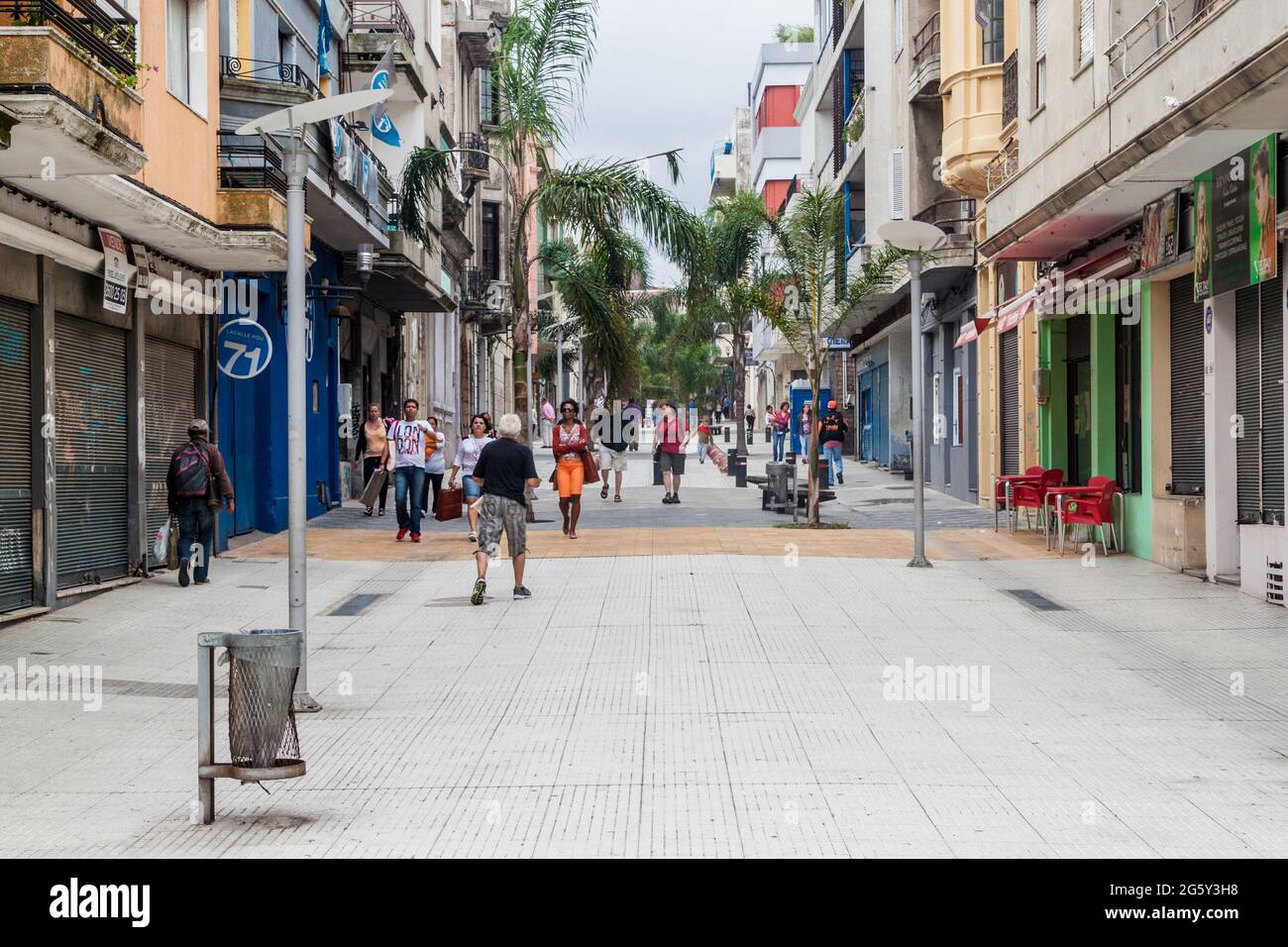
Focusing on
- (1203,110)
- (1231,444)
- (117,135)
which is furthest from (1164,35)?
(117,135)

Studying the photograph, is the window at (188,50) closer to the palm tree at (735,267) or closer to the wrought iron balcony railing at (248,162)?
the wrought iron balcony railing at (248,162)

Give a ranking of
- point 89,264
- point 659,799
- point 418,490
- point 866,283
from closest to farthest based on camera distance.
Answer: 1. point 659,799
2. point 89,264
3. point 418,490
4. point 866,283

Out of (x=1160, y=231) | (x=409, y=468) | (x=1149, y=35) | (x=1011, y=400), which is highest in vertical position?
(x=1149, y=35)

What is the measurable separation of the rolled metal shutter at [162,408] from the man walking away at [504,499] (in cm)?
444

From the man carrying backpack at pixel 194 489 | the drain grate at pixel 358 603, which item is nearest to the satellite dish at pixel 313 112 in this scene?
the drain grate at pixel 358 603

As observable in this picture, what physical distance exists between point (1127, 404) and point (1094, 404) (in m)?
0.90

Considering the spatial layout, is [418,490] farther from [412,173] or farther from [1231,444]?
[1231,444]

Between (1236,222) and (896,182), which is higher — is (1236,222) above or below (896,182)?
below

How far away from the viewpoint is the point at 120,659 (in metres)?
11.1

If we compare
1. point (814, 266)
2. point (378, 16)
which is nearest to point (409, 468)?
point (814, 266)

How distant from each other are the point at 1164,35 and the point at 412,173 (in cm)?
1162

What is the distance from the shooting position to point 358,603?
46.8 ft

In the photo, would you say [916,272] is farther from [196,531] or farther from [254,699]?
[254,699]

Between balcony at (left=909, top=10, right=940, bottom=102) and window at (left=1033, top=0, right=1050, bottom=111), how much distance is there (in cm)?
796
